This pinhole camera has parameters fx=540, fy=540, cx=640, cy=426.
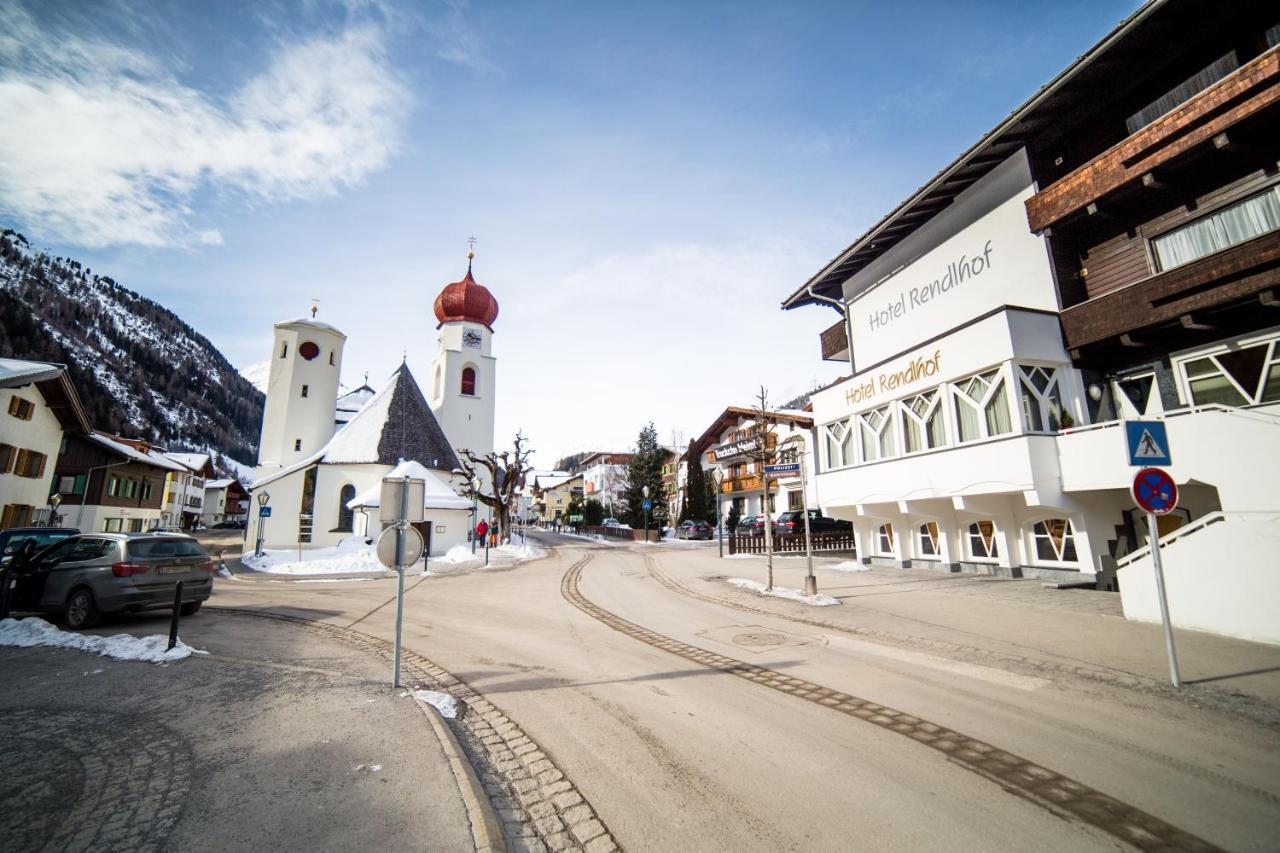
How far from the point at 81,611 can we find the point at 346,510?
24877 millimetres

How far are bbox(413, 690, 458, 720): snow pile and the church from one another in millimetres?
20697

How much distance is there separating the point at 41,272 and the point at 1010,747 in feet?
835

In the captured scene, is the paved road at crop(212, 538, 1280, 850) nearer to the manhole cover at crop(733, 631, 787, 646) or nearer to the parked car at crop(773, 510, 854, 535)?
the manhole cover at crop(733, 631, 787, 646)

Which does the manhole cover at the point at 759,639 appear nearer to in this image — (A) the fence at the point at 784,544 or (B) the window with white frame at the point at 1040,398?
(B) the window with white frame at the point at 1040,398

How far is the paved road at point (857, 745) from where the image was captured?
341 centimetres

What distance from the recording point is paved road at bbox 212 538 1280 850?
3410 mm

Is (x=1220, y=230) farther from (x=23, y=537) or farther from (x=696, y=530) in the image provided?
Result: (x=696, y=530)

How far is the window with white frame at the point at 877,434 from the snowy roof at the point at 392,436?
2784cm

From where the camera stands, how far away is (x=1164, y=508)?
6434 millimetres

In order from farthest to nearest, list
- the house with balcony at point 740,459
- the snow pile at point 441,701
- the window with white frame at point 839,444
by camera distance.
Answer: the house with balcony at point 740,459 < the window with white frame at point 839,444 < the snow pile at point 441,701

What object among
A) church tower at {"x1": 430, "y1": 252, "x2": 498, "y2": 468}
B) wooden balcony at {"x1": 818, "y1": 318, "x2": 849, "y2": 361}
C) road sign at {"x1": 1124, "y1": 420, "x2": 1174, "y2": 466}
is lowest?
road sign at {"x1": 1124, "y1": 420, "x2": 1174, "y2": 466}

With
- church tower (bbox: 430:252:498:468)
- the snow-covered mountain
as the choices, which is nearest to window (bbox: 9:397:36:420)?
church tower (bbox: 430:252:498:468)

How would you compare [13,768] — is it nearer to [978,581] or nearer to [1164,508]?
[1164,508]

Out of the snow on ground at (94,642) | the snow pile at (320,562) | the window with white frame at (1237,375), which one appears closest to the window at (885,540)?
the window with white frame at (1237,375)
